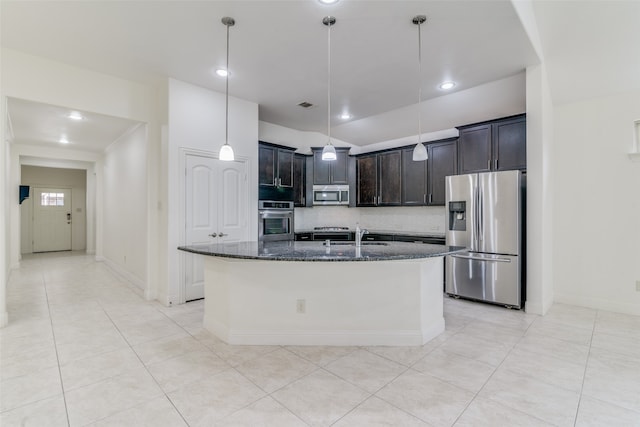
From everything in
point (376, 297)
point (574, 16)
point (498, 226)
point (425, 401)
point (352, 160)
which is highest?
point (574, 16)

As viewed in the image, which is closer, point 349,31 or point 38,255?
point 349,31

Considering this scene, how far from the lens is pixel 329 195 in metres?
6.01

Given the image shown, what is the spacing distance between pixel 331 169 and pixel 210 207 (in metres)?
2.60

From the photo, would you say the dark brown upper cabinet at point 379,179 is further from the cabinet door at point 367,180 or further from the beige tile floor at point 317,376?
the beige tile floor at point 317,376

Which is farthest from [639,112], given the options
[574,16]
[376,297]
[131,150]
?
[131,150]

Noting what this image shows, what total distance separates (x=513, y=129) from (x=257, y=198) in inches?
146

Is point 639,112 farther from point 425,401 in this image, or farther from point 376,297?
point 425,401

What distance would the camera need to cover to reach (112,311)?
375 cm

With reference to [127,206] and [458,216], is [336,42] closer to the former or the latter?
[458,216]

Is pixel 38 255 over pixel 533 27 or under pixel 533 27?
under

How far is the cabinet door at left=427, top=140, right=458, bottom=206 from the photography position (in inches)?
191

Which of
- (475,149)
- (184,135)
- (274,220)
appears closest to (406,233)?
(475,149)

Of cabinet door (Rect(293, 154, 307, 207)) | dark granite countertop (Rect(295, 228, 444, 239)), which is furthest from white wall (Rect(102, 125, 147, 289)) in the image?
dark granite countertop (Rect(295, 228, 444, 239))

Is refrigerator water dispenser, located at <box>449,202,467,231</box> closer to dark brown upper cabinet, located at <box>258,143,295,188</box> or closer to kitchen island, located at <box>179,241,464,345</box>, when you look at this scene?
kitchen island, located at <box>179,241,464,345</box>
